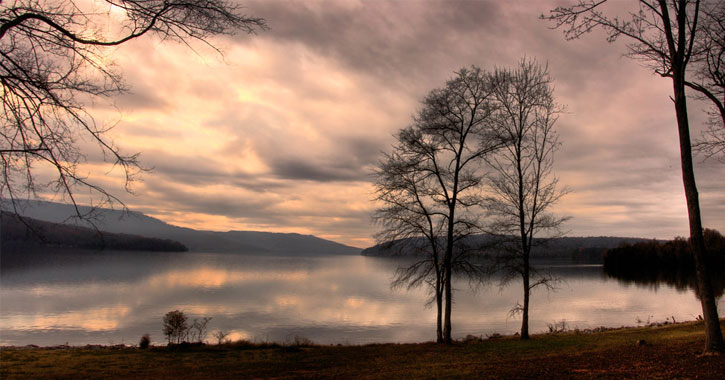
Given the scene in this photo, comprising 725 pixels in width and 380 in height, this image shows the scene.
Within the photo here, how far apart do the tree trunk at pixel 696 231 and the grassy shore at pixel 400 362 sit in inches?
29.1

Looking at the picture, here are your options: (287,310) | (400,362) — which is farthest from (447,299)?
(287,310)

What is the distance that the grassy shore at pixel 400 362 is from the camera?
9727mm

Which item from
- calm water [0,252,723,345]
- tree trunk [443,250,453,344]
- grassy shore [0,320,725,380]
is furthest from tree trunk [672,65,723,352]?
calm water [0,252,723,345]

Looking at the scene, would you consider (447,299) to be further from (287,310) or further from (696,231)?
(287,310)

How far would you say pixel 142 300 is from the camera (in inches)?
1743

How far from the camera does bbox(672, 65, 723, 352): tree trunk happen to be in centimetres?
1041

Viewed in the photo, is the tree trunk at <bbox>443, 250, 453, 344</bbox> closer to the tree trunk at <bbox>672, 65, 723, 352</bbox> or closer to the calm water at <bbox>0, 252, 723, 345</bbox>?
the calm water at <bbox>0, 252, 723, 345</bbox>

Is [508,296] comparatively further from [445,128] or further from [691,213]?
[691,213]

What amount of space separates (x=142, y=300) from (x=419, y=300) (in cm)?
3220

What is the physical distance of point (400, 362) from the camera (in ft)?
46.5

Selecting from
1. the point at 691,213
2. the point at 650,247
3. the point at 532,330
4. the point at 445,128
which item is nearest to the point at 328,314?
the point at 532,330

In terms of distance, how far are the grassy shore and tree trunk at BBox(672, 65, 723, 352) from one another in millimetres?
740

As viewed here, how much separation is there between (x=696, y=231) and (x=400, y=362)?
33.3ft

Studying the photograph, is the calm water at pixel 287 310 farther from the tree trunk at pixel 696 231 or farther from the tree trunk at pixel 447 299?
the tree trunk at pixel 696 231
